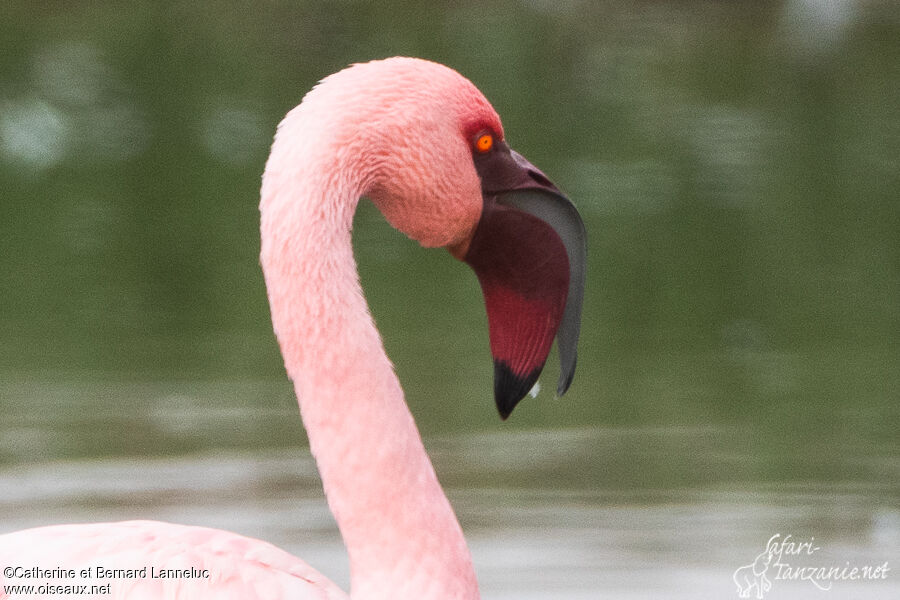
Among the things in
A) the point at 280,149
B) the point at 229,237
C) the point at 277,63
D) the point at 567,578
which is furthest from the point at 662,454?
the point at 277,63

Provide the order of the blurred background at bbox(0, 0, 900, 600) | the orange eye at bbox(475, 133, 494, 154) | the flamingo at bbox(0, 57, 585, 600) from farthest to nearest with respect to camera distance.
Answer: the blurred background at bbox(0, 0, 900, 600), the orange eye at bbox(475, 133, 494, 154), the flamingo at bbox(0, 57, 585, 600)

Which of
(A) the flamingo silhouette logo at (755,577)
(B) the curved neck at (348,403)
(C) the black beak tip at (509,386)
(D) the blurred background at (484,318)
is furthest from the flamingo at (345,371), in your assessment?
(A) the flamingo silhouette logo at (755,577)

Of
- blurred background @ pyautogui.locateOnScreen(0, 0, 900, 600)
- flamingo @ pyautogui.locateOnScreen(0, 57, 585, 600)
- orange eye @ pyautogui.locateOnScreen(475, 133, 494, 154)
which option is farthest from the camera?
blurred background @ pyautogui.locateOnScreen(0, 0, 900, 600)

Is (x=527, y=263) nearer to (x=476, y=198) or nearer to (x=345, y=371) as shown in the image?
(x=476, y=198)

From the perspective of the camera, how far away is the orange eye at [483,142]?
2.84 meters

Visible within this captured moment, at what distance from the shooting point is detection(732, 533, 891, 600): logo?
→ 13.9 ft

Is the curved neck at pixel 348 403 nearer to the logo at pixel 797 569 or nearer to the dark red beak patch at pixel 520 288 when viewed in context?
the dark red beak patch at pixel 520 288

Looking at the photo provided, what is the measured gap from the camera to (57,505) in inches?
183

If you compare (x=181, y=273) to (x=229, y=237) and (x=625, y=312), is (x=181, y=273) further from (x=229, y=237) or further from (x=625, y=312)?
(x=625, y=312)

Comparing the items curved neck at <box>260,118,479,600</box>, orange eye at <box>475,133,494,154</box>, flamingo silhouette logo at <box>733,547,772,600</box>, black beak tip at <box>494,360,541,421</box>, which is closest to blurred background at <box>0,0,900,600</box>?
flamingo silhouette logo at <box>733,547,772,600</box>

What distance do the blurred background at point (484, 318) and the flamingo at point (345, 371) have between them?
138cm

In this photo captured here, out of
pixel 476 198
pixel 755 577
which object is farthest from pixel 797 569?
pixel 476 198

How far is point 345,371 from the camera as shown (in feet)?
8.91

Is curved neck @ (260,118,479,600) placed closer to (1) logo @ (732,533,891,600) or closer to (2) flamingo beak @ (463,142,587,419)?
(2) flamingo beak @ (463,142,587,419)
